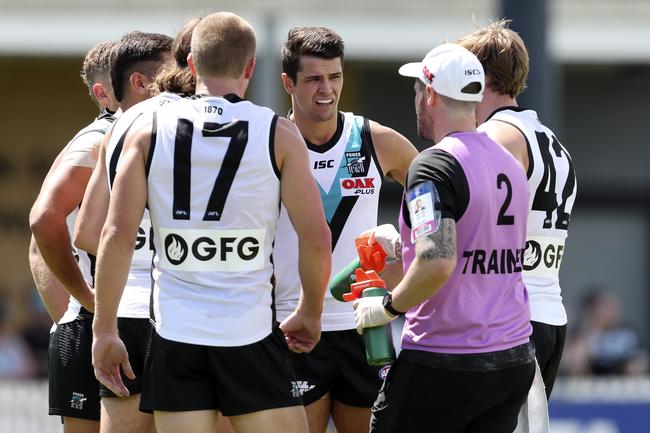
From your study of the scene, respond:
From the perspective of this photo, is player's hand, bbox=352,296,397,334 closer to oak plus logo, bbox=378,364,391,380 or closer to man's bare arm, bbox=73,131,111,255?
oak plus logo, bbox=378,364,391,380

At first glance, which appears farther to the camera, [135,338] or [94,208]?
[135,338]

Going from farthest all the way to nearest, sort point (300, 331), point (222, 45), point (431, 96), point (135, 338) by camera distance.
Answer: point (135, 338) < point (300, 331) < point (431, 96) < point (222, 45)

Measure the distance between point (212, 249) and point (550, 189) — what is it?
148 centimetres

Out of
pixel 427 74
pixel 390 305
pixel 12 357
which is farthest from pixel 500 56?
pixel 12 357

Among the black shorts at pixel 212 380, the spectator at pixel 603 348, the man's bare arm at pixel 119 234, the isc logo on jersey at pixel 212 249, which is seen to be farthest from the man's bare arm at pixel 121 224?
the spectator at pixel 603 348

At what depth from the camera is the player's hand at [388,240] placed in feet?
16.0

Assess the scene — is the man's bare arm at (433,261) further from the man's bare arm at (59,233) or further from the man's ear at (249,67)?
the man's bare arm at (59,233)

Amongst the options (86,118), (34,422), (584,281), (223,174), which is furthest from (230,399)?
(584,281)

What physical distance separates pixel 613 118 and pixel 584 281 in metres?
2.28

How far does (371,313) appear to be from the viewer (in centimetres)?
469

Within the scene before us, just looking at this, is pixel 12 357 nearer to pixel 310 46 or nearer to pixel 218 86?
pixel 310 46

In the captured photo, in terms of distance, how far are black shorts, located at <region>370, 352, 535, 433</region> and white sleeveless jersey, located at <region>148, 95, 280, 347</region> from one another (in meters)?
0.55

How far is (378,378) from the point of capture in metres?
5.50

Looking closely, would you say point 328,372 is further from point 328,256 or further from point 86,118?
point 86,118
